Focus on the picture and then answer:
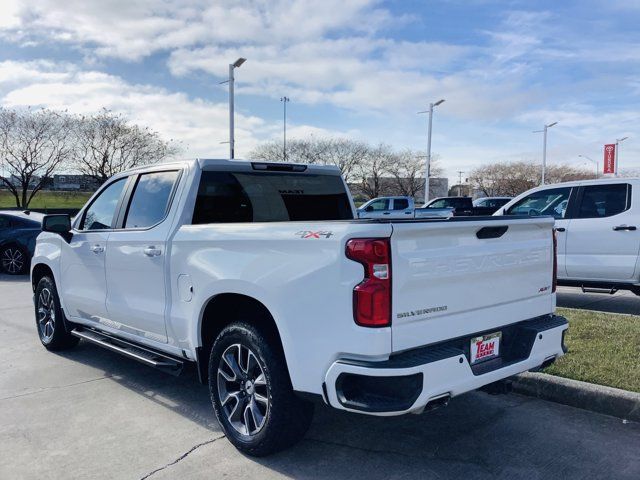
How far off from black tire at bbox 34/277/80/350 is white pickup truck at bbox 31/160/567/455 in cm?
109

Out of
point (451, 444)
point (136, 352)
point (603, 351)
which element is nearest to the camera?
point (451, 444)

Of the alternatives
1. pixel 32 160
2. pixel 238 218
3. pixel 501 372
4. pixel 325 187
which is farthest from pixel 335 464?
pixel 32 160

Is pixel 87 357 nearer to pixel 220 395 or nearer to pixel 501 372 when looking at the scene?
pixel 220 395

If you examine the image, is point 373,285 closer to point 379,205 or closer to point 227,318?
point 227,318

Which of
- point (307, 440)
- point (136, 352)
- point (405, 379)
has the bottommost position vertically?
point (307, 440)

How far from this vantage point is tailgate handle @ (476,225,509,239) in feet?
11.3

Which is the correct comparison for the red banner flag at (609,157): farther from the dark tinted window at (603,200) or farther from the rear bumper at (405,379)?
the rear bumper at (405,379)

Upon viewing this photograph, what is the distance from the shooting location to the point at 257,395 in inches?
143

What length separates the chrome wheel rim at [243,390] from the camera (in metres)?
3.63

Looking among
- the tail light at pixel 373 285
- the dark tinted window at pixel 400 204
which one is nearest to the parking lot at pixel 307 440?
the tail light at pixel 373 285

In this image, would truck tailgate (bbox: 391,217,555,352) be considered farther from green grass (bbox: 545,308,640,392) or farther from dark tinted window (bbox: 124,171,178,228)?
dark tinted window (bbox: 124,171,178,228)

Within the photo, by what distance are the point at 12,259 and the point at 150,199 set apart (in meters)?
10.7

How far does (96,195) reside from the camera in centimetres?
573

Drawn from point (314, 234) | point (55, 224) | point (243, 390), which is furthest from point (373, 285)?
point (55, 224)
